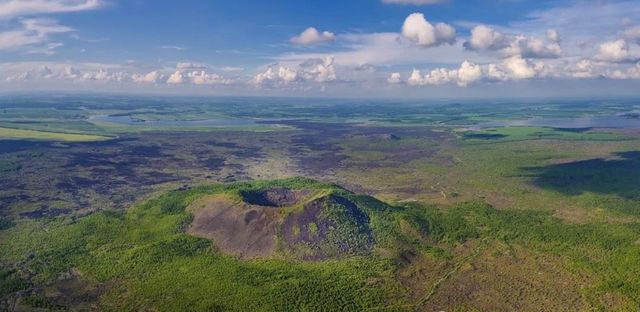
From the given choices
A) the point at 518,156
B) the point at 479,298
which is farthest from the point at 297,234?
the point at 518,156

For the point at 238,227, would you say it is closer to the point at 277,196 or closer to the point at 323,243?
the point at 323,243

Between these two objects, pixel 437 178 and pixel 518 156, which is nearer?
pixel 437 178

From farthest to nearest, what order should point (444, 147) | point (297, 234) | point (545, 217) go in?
point (444, 147) → point (545, 217) → point (297, 234)

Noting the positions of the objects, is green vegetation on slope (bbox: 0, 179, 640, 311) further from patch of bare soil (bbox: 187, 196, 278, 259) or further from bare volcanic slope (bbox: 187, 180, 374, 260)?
patch of bare soil (bbox: 187, 196, 278, 259)

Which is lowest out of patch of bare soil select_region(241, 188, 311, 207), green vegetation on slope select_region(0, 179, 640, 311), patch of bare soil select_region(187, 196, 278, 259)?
green vegetation on slope select_region(0, 179, 640, 311)

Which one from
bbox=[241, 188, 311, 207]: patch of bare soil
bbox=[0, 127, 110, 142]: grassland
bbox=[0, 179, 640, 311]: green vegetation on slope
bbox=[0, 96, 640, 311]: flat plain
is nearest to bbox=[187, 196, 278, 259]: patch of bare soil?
bbox=[0, 96, 640, 311]: flat plain

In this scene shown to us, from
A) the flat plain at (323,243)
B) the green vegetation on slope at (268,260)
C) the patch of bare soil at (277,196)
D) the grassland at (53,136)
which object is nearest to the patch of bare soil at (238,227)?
the flat plain at (323,243)

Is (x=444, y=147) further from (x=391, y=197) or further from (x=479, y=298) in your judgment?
(x=479, y=298)

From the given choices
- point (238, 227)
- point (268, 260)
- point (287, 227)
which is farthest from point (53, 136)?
point (268, 260)

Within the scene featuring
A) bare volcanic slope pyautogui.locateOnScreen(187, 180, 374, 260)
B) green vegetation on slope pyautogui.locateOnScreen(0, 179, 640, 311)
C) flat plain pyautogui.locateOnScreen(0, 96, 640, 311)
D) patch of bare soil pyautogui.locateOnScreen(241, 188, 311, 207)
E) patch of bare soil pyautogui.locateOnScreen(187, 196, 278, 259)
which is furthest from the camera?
patch of bare soil pyautogui.locateOnScreen(241, 188, 311, 207)
